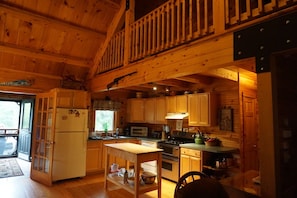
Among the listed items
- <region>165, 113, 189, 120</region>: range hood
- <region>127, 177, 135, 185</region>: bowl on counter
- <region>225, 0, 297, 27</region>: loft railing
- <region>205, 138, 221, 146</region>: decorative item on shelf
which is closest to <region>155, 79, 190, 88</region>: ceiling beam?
<region>165, 113, 189, 120</region>: range hood

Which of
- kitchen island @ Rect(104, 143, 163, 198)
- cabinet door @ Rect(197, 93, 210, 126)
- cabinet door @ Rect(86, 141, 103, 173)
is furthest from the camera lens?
cabinet door @ Rect(86, 141, 103, 173)

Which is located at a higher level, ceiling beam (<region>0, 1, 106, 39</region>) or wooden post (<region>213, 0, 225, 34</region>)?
ceiling beam (<region>0, 1, 106, 39</region>)

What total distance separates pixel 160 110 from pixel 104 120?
1820 mm

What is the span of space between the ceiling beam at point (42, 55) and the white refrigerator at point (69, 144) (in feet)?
3.83

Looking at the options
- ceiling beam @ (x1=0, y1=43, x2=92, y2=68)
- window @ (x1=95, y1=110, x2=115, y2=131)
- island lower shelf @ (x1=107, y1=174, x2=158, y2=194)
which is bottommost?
island lower shelf @ (x1=107, y1=174, x2=158, y2=194)

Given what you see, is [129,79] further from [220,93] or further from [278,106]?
[278,106]

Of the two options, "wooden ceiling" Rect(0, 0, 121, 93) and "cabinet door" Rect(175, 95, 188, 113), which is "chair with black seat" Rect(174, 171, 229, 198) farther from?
"wooden ceiling" Rect(0, 0, 121, 93)

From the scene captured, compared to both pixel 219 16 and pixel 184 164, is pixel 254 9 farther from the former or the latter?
pixel 184 164

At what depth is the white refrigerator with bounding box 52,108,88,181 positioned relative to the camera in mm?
4488

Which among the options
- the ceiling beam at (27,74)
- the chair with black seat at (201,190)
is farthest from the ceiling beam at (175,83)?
the chair with black seat at (201,190)

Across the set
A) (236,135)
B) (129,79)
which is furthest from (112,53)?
(236,135)

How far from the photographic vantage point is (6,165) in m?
5.77

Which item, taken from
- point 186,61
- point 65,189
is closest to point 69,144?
point 65,189

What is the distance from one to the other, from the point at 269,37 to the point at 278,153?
3.54 feet
